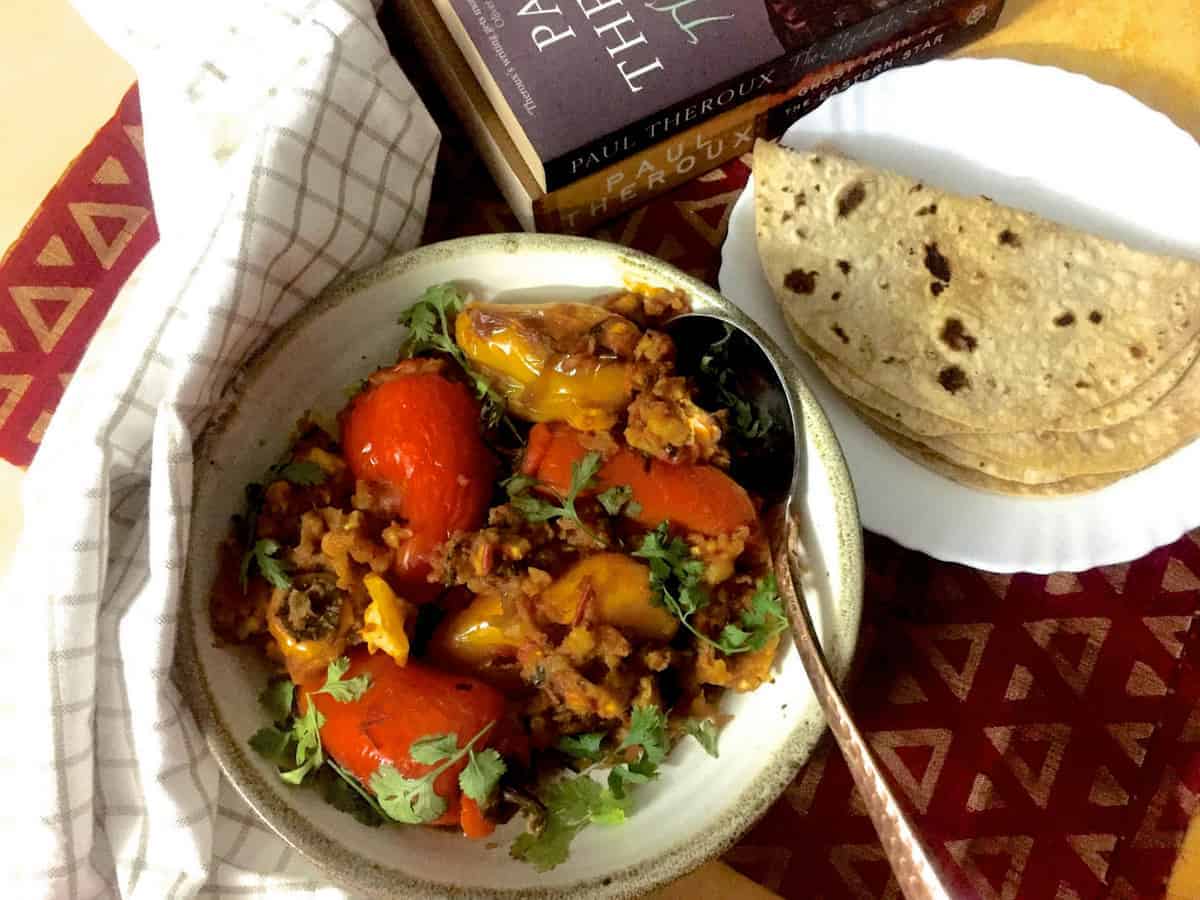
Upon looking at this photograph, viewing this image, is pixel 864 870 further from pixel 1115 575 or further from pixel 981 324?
pixel 981 324

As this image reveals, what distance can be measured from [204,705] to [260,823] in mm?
302

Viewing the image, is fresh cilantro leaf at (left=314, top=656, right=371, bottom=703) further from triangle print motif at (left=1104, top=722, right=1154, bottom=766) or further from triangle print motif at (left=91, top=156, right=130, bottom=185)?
triangle print motif at (left=1104, top=722, right=1154, bottom=766)

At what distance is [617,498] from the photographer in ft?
4.69

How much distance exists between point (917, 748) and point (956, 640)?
19 centimetres

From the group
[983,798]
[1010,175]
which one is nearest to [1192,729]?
[983,798]

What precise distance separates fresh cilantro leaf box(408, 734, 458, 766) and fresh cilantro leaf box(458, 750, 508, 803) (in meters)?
0.03

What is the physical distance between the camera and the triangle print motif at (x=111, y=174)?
1.81 metres

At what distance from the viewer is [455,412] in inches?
58.1

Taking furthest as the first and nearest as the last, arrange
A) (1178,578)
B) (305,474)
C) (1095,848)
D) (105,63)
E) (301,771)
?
(105,63)
(1178,578)
(1095,848)
(305,474)
(301,771)

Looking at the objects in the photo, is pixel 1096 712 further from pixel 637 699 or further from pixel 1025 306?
pixel 637 699

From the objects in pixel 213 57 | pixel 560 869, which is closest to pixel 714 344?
pixel 560 869

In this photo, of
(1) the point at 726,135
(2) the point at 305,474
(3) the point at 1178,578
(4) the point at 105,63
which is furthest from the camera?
(4) the point at 105,63

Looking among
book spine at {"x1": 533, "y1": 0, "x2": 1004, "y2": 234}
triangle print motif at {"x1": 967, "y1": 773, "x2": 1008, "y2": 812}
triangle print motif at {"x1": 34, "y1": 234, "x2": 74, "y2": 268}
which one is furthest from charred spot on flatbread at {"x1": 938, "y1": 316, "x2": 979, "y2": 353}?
triangle print motif at {"x1": 34, "y1": 234, "x2": 74, "y2": 268}

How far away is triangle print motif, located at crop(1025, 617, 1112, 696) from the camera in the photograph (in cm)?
166
